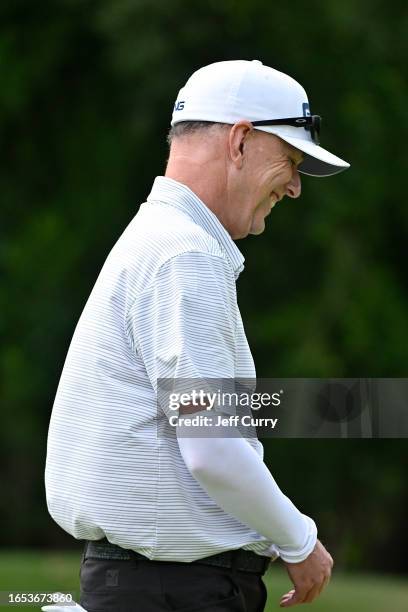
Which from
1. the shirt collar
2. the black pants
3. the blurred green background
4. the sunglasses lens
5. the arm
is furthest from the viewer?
the blurred green background

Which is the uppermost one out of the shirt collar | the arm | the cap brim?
the cap brim

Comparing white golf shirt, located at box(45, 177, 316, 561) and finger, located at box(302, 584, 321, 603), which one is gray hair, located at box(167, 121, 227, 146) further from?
finger, located at box(302, 584, 321, 603)

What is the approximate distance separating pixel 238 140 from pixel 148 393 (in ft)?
1.97

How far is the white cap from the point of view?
2504mm

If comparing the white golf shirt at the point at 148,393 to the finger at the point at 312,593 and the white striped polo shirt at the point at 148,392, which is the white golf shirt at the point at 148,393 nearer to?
the white striped polo shirt at the point at 148,392

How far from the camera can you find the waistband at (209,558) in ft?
7.68

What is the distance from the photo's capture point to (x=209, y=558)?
235 centimetres

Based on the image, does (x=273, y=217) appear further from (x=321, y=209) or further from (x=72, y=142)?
(x=72, y=142)

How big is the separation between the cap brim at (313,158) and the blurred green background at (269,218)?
1153cm

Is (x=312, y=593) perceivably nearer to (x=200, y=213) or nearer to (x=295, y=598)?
(x=295, y=598)

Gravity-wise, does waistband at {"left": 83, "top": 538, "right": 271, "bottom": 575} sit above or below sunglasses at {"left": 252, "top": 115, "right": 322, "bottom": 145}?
below

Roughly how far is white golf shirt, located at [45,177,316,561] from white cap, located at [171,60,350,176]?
291 mm

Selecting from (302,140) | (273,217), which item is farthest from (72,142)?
(302,140)

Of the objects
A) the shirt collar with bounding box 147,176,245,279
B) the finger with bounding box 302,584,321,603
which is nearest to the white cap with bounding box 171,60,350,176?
the shirt collar with bounding box 147,176,245,279
